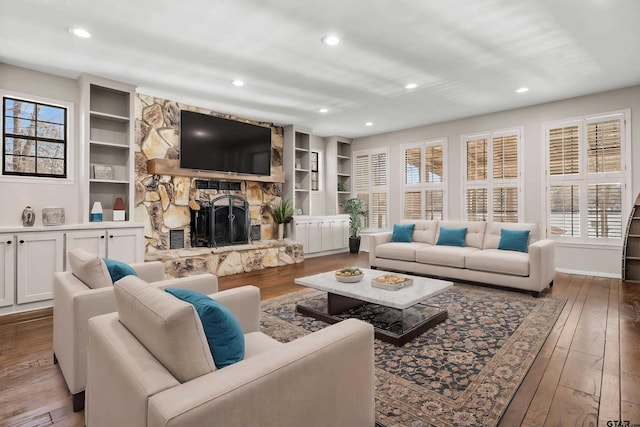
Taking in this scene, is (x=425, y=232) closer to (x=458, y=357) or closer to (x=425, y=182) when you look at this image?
(x=425, y=182)

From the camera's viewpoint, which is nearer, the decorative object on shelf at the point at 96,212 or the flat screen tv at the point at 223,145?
the decorative object on shelf at the point at 96,212

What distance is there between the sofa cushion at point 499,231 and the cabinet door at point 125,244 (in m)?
4.77

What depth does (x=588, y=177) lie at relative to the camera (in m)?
5.07

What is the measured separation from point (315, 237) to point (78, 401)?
17.8 feet

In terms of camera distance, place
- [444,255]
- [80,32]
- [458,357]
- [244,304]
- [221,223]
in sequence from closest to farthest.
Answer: [244,304] → [458,357] → [80,32] → [444,255] → [221,223]

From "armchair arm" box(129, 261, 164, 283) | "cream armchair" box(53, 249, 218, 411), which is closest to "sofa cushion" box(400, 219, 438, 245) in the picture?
"armchair arm" box(129, 261, 164, 283)

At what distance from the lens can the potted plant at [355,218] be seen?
7711mm

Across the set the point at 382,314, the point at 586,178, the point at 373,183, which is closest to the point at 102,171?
the point at 382,314

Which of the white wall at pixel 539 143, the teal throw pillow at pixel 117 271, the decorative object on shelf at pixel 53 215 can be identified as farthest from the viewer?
the white wall at pixel 539 143

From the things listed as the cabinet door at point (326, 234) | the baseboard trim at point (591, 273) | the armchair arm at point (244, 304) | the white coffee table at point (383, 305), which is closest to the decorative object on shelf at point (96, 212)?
the white coffee table at point (383, 305)

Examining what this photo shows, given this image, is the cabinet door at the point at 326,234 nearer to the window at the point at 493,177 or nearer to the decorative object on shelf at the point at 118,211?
the window at the point at 493,177

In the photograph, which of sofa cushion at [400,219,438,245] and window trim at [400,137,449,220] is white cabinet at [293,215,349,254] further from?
sofa cushion at [400,219,438,245]

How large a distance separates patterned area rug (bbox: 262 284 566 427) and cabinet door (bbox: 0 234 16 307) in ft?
8.66

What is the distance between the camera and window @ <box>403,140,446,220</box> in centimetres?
673
